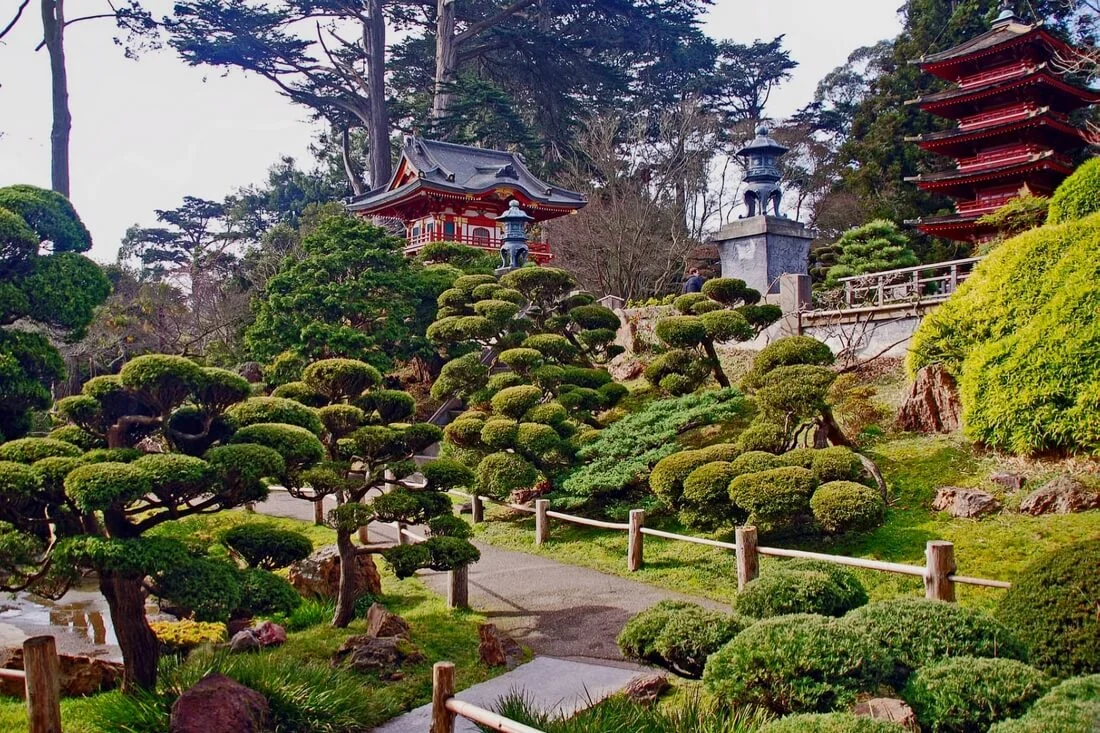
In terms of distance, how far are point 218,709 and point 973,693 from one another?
4235mm

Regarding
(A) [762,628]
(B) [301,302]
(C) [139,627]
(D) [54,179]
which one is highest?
(D) [54,179]

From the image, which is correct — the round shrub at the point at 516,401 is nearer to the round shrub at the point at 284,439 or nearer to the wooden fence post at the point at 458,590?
the wooden fence post at the point at 458,590

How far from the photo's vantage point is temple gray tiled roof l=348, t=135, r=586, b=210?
82.2 feet

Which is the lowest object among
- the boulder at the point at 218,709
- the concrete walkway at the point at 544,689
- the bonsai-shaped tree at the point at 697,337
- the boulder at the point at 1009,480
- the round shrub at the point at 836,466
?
the concrete walkway at the point at 544,689

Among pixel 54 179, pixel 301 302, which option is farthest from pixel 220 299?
pixel 301 302

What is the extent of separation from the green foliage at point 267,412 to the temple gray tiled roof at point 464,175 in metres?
18.3

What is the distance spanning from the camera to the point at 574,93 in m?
33.5

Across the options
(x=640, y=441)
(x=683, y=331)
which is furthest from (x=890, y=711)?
(x=683, y=331)

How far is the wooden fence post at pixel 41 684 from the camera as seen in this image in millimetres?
4918

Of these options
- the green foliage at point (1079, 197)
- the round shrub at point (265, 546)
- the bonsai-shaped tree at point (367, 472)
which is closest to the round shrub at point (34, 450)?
the bonsai-shaped tree at point (367, 472)

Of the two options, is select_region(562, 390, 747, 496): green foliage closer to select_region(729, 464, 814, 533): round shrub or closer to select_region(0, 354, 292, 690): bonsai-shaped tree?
select_region(729, 464, 814, 533): round shrub

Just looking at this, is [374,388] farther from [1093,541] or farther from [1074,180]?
[1074,180]

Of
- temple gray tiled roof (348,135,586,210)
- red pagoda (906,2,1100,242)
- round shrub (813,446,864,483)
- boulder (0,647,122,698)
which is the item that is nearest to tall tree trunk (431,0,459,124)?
temple gray tiled roof (348,135,586,210)

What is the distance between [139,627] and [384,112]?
28344 millimetres
